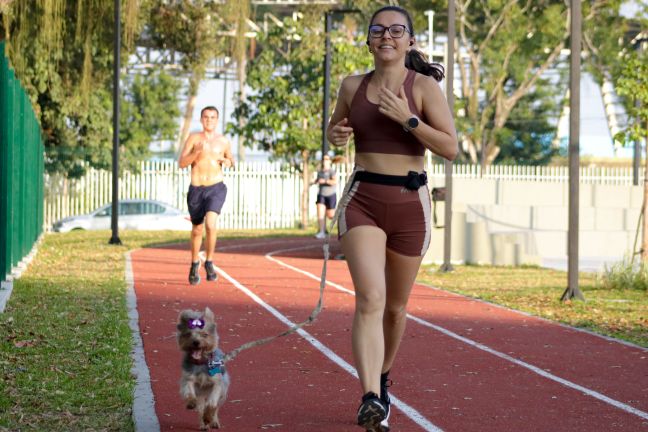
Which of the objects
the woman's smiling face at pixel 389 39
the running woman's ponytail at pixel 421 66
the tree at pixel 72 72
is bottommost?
the running woman's ponytail at pixel 421 66

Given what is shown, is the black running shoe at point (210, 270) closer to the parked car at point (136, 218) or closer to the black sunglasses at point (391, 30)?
the black sunglasses at point (391, 30)

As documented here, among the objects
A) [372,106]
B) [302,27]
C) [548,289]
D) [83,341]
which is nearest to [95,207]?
[302,27]

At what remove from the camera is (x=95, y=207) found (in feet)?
139

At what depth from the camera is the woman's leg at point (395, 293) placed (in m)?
7.08

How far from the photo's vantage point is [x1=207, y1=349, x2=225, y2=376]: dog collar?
275 inches

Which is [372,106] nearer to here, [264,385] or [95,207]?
[264,385]

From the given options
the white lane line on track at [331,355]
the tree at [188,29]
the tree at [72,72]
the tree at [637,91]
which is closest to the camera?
the white lane line on track at [331,355]

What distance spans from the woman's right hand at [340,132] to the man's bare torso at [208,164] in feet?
29.6

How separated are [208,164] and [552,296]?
490cm

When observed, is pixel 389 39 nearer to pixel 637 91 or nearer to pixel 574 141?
pixel 574 141

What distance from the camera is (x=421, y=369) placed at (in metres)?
9.82

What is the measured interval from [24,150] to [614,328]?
32.9ft

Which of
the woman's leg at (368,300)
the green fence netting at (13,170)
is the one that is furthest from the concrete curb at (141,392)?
the green fence netting at (13,170)

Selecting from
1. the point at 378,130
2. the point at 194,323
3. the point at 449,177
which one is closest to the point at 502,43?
the point at 449,177
